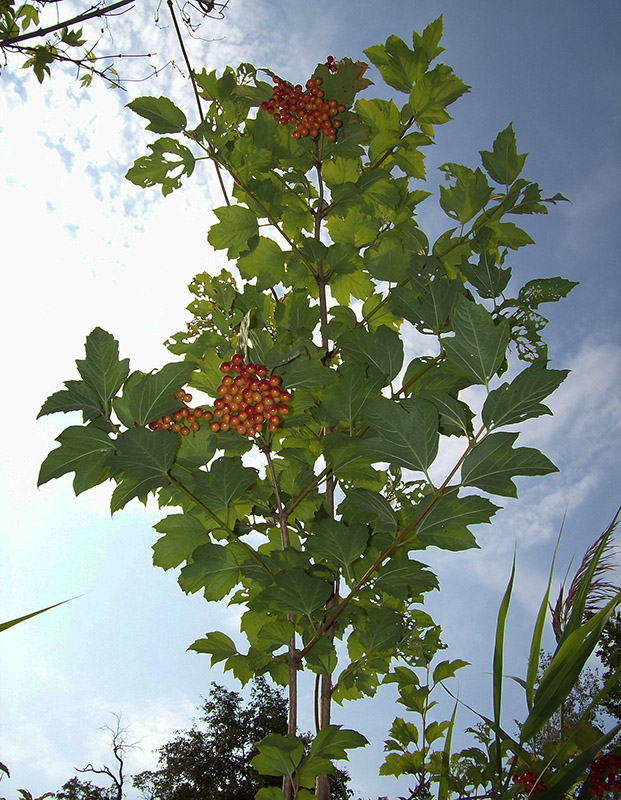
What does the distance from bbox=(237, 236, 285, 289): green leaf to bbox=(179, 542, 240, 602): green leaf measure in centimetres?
71

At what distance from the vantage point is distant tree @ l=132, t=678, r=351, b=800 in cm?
1081

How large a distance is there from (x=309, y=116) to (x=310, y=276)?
0.43 meters

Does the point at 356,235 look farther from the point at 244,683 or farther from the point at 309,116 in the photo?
the point at 244,683

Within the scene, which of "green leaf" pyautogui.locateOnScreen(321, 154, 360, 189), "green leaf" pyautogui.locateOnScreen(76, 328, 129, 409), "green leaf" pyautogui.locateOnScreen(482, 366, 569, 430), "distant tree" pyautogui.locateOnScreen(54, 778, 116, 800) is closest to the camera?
"green leaf" pyautogui.locateOnScreen(482, 366, 569, 430)

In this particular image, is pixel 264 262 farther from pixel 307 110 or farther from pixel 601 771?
pixel 601 771

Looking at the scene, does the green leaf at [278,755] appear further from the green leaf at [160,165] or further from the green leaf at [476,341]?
the green leaf at [160,165]

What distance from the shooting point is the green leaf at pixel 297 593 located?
3.41ft

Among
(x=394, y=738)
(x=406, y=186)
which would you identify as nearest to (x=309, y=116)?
(x=406, y=186)

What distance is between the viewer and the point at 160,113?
57.5 inches

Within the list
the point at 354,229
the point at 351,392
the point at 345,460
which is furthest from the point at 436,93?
the point at 345,460

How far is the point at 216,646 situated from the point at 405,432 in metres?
0.75

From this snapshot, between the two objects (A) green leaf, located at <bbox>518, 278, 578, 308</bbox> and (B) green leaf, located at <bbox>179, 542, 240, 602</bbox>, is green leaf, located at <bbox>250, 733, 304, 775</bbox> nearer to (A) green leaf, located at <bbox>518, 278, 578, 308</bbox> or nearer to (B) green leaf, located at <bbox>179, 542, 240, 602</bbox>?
(B) green leaf, located at <bbox>179, 542, 240, 602</bbox>

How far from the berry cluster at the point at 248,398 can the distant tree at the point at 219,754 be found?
1131cm

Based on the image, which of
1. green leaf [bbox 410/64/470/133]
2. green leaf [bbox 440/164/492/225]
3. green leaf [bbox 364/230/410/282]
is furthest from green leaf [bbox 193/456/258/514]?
green leaf [bbox 410/64/470/133]
